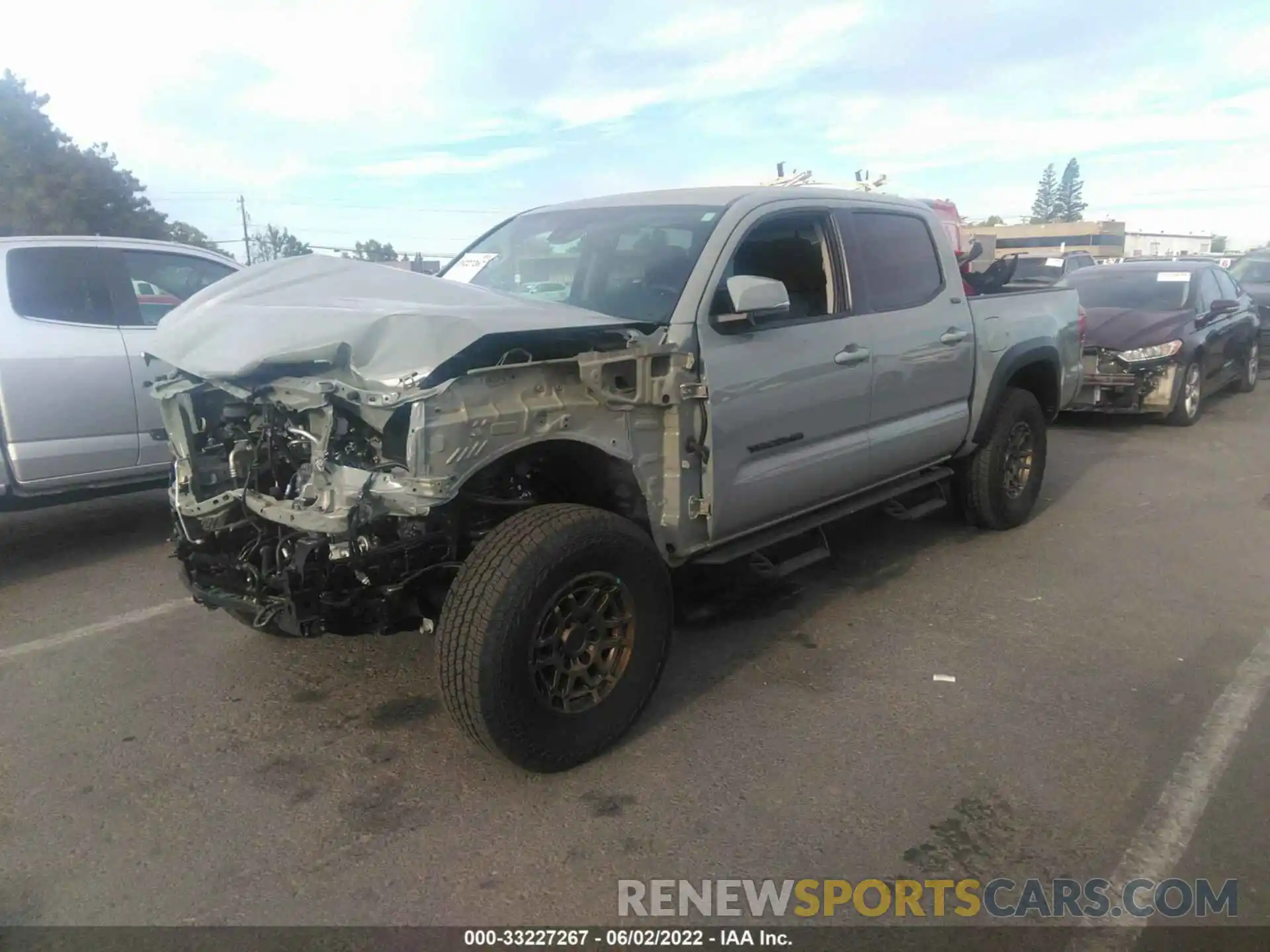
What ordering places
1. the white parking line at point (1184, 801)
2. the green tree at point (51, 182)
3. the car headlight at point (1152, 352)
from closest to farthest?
the white parking line at point (1184, 801), the car headlight at point (1152, 352), the green tree at point (51, 182)

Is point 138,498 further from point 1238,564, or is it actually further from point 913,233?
point 1238,564

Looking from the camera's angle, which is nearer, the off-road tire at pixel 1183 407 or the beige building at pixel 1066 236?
the off-road tire at pixel 1183 407

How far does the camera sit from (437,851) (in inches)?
107

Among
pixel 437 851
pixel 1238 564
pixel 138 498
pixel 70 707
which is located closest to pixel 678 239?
pixel 437 851

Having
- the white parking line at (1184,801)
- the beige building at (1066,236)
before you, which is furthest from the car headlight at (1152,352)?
the beige building at (1066,236)

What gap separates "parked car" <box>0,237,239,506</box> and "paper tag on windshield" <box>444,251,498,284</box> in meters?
1.77

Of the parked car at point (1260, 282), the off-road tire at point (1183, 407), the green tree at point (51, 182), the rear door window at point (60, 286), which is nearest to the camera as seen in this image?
the rear door window at point (60, 286)

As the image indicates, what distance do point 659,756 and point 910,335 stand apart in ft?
8.45

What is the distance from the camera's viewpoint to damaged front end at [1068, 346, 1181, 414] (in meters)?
9.29

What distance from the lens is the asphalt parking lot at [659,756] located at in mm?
2645

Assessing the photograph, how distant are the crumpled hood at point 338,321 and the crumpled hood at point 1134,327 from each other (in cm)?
780

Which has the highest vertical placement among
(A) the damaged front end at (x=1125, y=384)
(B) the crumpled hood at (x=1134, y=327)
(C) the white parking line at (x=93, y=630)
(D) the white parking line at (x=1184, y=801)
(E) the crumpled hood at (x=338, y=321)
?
(E) the crumpled hood at (x=338, y=321)

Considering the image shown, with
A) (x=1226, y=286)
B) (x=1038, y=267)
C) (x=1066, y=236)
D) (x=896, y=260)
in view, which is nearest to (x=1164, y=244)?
(x=1066, y=236)

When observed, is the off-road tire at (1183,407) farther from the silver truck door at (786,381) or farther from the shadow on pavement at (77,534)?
the shadow on pavement at (77,534)
